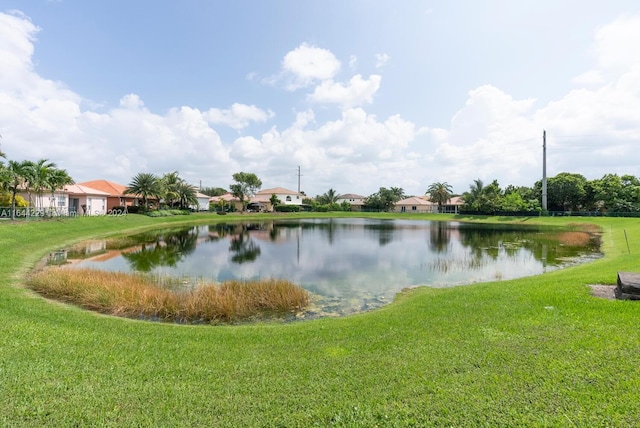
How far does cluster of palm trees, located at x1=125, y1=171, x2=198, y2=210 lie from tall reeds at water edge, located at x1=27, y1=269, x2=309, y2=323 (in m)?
42.7

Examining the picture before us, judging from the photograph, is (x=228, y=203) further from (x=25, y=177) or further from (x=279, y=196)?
(x=25, y=177)

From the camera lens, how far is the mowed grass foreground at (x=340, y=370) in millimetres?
3799

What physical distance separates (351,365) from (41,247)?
25.4 metres

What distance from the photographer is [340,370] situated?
5008 mm

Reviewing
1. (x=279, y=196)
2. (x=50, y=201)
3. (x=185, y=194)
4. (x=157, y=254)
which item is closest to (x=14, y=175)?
(x=50, y=201)

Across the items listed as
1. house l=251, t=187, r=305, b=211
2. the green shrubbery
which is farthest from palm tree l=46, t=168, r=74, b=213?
house l=251, t=187, r=305, b=211

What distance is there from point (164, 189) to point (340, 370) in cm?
5772

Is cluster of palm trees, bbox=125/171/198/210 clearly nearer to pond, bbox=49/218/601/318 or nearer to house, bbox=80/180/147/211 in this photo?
house, bbox=80/180/147/211

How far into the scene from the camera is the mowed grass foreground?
3.80 metres

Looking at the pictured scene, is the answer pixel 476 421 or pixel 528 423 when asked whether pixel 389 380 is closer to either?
pixel 476 421

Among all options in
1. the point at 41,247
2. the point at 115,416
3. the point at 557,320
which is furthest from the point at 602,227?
the point at 41,247

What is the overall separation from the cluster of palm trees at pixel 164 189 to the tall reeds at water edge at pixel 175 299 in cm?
4271

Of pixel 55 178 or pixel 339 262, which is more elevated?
pixel 55 178

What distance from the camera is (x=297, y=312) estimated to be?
10508 millimetres
